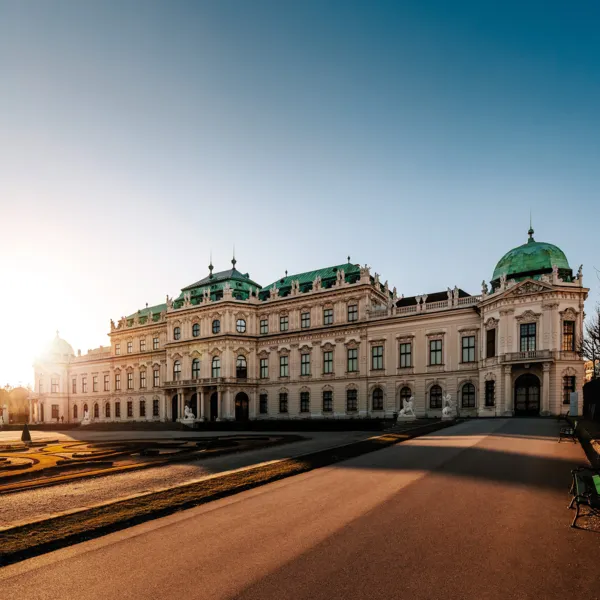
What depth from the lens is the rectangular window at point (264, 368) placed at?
63.5m

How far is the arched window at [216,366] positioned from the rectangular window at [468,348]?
3191 centimetres

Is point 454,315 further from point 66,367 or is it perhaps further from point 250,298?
point 66,367

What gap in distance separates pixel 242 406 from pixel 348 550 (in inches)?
2270

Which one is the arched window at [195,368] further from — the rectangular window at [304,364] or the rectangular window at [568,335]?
the rectangular window at [568,335]

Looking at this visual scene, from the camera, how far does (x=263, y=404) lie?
63.3 m

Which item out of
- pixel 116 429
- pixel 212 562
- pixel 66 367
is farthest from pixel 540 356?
pixel 66 367

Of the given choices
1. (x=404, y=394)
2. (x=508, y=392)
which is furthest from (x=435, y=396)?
(x=508, y=392)

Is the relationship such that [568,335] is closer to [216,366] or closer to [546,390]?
[546,390]

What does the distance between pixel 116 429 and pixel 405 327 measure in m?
36.4

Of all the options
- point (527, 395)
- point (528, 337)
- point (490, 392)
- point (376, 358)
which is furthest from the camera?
point (376, 358)

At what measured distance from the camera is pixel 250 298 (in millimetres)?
65125

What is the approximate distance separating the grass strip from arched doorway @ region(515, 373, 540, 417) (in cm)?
3362

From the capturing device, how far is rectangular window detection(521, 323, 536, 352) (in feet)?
140

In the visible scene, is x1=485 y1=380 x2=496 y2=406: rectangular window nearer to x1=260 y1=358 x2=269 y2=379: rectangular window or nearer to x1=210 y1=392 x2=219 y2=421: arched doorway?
x1=260 y1=358 x2=269 y2=379: rectangular window
